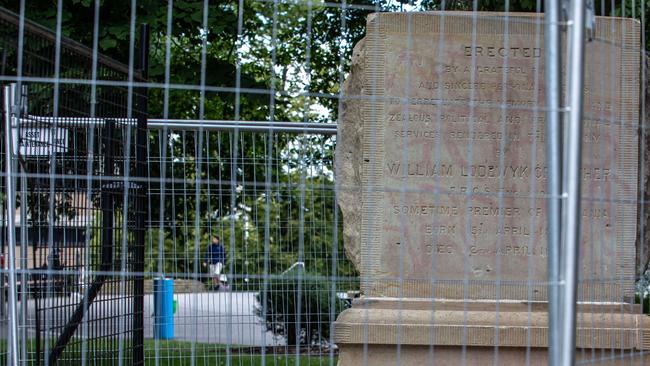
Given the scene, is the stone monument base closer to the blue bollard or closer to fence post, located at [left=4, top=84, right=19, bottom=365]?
fence post, located at [left=4, top=84, right=19, bottom=365]

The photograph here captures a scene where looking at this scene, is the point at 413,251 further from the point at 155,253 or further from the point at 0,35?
the point at 155,253

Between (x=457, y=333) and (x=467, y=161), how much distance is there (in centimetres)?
97

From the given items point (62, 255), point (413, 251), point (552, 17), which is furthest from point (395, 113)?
point (552, 17)

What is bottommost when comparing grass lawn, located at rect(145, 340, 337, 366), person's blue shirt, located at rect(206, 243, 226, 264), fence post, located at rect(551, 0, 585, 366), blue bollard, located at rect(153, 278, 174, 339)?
grass lawn, located at rect(145, 340, 337, 366)

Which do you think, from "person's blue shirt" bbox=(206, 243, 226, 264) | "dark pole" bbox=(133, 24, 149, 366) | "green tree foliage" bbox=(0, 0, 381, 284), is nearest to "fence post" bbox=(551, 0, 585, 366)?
"dark pole" bbox=(133, 24, 149, 366)

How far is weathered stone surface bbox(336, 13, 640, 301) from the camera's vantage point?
5.96 meters

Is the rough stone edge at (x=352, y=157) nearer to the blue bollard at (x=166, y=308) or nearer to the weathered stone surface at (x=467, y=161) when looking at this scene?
the weathered stone surface at (x=467, y=161)

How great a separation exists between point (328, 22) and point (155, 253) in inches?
141

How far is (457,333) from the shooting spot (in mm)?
5816

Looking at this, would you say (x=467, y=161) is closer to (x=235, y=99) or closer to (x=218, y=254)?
(x=218, y=254)

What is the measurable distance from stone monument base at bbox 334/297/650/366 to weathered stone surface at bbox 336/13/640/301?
0.39 ft

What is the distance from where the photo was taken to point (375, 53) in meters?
6.04

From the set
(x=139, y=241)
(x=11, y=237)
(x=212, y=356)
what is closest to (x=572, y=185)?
(x=11, y=237)

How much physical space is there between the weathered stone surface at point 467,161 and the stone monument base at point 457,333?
0.39 feet
